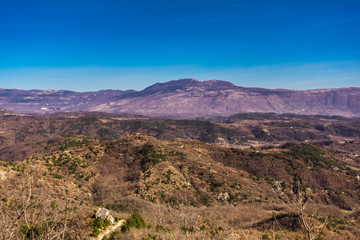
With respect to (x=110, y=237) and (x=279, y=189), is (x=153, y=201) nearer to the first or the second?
(x=110, y=237)

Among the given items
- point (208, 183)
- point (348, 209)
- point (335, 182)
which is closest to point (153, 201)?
point (208, 183)

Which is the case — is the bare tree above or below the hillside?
above

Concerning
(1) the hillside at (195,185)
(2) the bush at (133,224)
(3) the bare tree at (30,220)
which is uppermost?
(3) the bare tree at (30,220)

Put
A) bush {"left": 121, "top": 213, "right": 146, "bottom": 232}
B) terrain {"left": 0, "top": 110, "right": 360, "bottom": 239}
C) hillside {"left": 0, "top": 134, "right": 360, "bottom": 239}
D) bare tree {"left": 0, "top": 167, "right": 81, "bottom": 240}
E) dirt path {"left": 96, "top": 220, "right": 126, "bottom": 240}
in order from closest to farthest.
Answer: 1. bare tree {"left": 0, "top": 167, "right": 81, "bottom": 240}
2. dirt path {"left": 96, "top": 220, "right": 126, "bottom": 240}
3. bush {"left": 121, "top": 213, "right": 146, "bottom": 232}
4. terrain {"left": 0, "top": 110, "right": 360, "bottom": 239}
5. hillside {"left": 0, "top": 134, "right": 360, "bottom": 239}

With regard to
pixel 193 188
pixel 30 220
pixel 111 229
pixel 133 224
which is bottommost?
pixel 193 188

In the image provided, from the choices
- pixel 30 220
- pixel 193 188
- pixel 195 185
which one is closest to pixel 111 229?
pixel 30 220

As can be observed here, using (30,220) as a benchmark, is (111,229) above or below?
below

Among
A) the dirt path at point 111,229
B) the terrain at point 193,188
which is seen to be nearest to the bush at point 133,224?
the terrain at point 193,188

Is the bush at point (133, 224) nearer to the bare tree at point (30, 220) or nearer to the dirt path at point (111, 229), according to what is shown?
the dirt path at point (111, 229)

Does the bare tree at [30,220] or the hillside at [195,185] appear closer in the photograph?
the bare tree at [30,220]

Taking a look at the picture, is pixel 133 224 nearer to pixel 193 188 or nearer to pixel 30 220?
A: pixel 30 220

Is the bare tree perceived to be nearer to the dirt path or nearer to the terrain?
the dirt path

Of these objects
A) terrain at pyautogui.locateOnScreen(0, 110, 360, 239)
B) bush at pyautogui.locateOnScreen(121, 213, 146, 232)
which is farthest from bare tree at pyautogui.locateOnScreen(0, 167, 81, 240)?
bush at pyautogui.locateOnScreen(121, 213, 146, 232)
